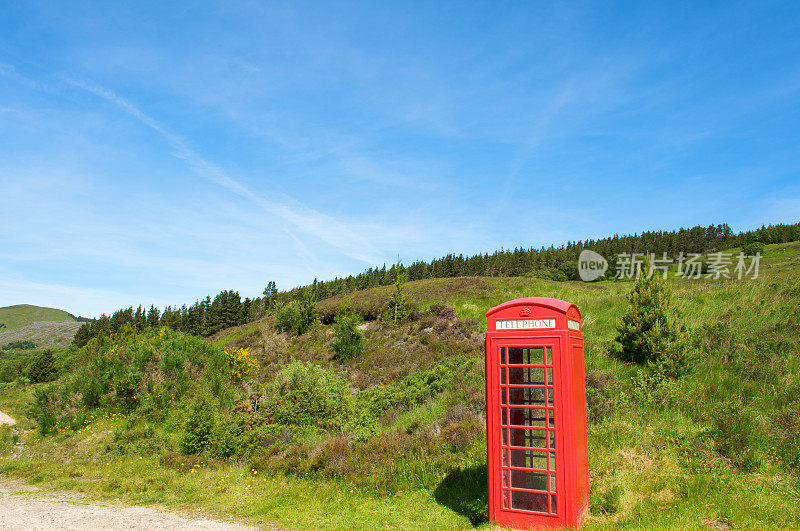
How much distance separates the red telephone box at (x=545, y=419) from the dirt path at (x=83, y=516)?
12.9 feet

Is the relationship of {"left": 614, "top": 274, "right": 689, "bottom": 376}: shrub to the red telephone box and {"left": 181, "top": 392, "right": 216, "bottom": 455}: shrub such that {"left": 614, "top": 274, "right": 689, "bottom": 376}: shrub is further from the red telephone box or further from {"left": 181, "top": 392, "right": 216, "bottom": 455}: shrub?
{"left": 181, "top": 392, "right": 216, "bottom": 455}: shrub

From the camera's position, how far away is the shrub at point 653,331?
36.0ft

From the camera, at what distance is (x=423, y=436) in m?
9.31

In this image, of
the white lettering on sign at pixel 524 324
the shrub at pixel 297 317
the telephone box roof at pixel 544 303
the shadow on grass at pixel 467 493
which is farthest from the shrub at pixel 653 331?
the shrub at pixel 297 317

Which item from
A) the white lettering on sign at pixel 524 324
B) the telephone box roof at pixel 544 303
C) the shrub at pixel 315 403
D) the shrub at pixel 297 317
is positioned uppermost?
the shrub at pixel 297 317

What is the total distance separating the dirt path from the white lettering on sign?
4804 millimetres

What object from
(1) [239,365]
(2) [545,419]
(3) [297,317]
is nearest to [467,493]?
(2) [545,419]

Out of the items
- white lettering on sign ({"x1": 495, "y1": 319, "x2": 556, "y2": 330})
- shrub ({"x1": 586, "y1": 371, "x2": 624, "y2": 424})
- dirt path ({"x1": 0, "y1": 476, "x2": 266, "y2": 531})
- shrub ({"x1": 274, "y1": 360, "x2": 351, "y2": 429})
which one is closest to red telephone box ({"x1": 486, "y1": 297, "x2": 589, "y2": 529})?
white lettering on sign ({"x1": 495, "y1": 319, "x2": 556, "y2": 330})

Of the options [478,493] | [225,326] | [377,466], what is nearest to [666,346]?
[478,493]

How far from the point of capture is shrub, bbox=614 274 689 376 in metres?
11.0

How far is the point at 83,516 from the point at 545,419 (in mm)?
7584

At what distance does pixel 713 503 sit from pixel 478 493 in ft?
10.2

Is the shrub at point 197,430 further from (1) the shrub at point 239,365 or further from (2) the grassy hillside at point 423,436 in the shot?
(1) the shrub at point 239,365

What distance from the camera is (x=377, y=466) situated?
836 centimetres
